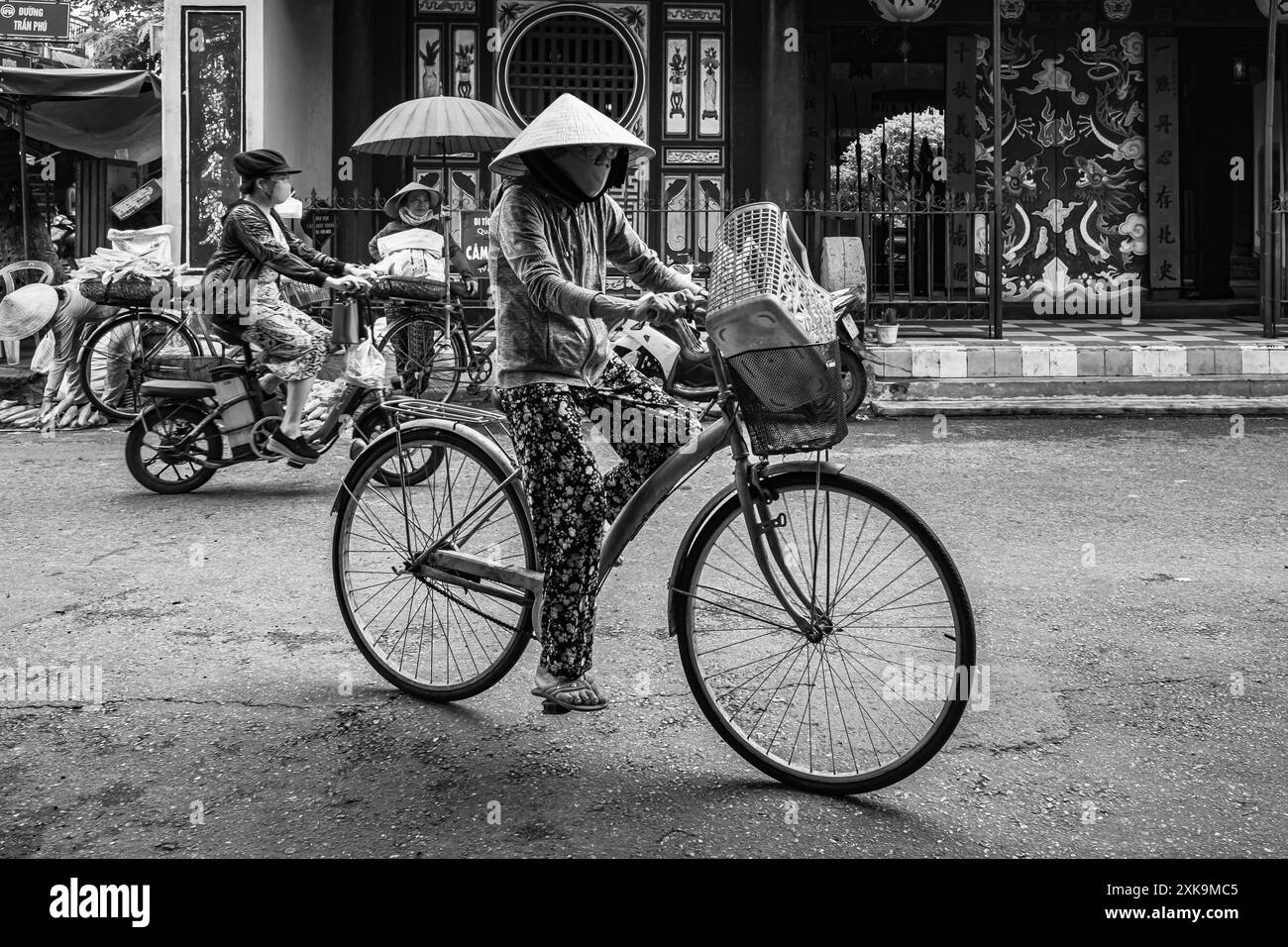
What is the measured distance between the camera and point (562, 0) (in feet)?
44.3

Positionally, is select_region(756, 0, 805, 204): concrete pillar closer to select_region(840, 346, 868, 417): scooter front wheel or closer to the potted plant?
the potted plant

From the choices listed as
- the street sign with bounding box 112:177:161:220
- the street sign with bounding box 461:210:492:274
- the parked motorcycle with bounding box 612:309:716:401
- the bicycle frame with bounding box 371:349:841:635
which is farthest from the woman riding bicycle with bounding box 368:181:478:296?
the bicycle frame with bounding box 371:349:841:635

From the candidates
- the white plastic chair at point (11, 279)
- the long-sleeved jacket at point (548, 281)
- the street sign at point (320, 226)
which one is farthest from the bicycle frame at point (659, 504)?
the street sign at point (320, 226)

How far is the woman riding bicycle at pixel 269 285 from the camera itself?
23.5ft

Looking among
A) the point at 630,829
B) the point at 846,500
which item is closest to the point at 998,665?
the point at 846,500

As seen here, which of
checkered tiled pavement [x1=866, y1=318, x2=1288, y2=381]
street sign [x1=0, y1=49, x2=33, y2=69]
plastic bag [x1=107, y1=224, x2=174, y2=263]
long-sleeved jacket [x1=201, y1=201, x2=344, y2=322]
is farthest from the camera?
street sign [x1=0, y1=49, x2=33, y2=69]

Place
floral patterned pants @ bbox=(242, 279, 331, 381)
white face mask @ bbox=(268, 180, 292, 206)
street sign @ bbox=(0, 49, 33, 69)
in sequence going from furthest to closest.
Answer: street sign @ bbox=(0, 49, 33, 69) < white face mask @ bbox=(268, 180, 292, 206) < floral patterned pants @ bbox=(242, 279, 331, 381)

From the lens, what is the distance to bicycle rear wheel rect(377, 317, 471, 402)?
984 centimetres

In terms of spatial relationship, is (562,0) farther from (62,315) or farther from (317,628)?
(317,628)

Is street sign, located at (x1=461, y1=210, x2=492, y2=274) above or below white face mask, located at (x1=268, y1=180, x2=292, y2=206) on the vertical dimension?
above

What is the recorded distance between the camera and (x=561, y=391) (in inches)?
141

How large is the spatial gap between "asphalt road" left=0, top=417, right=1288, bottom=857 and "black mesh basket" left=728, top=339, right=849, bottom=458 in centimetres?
86

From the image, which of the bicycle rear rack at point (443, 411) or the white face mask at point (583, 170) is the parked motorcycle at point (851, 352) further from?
the white face mask at point (583, 170)
